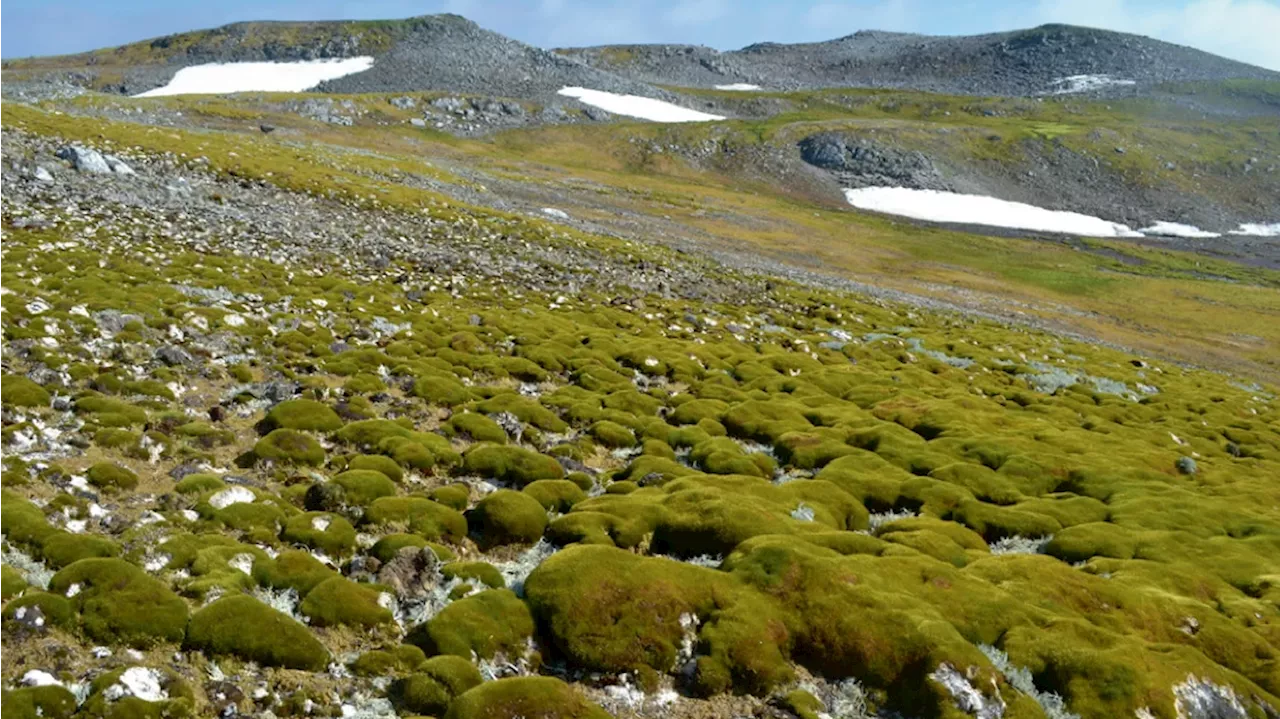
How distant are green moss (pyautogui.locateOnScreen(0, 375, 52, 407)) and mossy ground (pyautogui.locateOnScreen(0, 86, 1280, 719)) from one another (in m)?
0.06

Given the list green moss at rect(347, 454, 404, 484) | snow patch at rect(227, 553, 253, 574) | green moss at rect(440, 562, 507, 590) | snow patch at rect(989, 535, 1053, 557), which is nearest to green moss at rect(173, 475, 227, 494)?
snow patch at rect(227, 553, 253, 574)

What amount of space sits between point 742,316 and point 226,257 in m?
28.0

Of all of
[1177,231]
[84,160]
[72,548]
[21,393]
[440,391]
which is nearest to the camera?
[72,548]

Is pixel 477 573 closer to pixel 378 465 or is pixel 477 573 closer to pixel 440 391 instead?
pixel 378 465

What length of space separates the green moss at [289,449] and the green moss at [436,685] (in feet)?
28.0

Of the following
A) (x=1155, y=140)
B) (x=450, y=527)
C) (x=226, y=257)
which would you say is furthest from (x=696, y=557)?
(x=1155, y=140)

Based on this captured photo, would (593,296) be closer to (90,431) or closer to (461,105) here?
(90,431)

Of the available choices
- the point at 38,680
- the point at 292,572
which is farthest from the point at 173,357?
the point at 38,680

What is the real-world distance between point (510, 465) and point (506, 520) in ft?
12.2

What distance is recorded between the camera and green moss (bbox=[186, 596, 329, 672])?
11.2m

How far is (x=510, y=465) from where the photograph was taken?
20.4m

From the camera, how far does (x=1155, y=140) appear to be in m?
200

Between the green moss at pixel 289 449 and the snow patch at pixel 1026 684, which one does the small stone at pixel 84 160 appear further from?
the snow patch at pixel 1026 684

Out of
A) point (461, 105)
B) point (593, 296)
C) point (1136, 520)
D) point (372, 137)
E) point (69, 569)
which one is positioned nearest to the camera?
point (69, 569)
